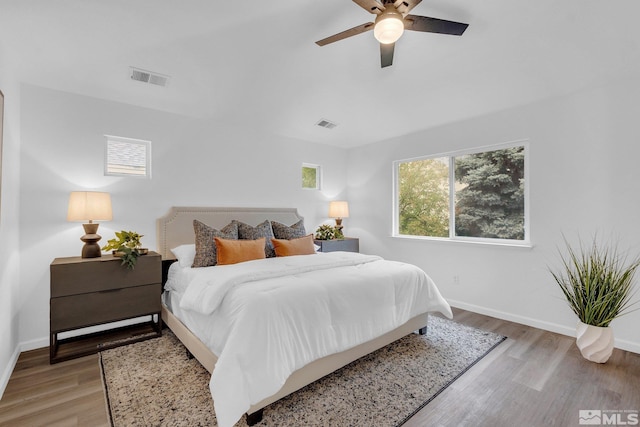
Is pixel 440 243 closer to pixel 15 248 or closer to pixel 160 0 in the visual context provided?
pixel 160 0

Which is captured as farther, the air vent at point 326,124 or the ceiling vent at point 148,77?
the air vent at point 326,124

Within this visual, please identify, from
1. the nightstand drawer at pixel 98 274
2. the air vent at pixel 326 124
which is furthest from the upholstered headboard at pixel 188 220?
the air vent at pixel 326 124

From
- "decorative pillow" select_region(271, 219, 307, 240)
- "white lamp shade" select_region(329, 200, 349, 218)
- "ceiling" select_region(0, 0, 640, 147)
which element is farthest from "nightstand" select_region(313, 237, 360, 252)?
"ceiling" select_region(0, 0, 640, 147)

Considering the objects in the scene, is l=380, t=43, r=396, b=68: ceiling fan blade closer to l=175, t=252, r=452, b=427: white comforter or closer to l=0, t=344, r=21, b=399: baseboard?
l=175, t=252, r=452, b=427: white comforter

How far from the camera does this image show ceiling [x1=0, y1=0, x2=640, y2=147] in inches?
89.4

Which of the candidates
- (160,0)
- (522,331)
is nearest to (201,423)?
(160,0)

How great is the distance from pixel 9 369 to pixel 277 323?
2261mm

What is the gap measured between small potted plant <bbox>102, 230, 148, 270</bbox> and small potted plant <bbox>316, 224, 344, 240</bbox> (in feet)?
8.35

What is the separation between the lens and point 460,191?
13.5 ft

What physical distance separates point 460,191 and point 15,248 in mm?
4904

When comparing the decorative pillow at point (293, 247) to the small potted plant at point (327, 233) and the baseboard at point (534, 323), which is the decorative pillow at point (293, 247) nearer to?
the small potted plant at point (327, 233)

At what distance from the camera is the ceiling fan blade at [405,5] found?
1.81 metres

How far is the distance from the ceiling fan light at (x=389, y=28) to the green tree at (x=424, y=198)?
8.95 ft

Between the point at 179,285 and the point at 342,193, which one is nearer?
the point at 179,285
